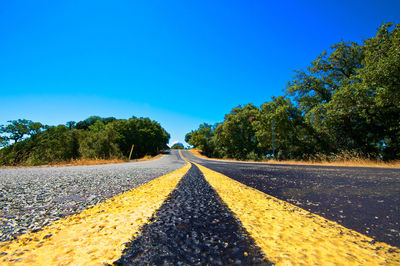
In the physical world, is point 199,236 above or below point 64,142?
below

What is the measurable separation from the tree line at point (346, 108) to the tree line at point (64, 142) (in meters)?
17.3

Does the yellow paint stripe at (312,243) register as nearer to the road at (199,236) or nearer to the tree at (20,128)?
the road at (199,236)

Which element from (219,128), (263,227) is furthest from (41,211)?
(219,128)

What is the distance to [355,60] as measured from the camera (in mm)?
16859

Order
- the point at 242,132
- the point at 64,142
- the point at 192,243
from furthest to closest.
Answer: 1. the point at 242,132
2. the point at 64,142
3. the point at 192,243

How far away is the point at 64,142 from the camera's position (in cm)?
1895

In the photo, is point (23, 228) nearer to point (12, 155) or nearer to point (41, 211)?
point (41, 211)

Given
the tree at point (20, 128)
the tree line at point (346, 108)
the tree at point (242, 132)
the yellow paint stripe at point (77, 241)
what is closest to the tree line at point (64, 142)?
the tree at point (20, 128)

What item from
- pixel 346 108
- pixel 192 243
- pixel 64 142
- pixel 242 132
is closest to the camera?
pixel 192 243

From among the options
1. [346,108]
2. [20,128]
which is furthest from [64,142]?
[346,108]

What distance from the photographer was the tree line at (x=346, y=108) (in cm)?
1061

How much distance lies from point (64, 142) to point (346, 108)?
28.3m

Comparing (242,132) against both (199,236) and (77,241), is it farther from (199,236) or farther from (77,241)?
(77,241)

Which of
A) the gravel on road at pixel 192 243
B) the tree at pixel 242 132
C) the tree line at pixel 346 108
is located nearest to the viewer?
the gravel on road at pixel 192 243
